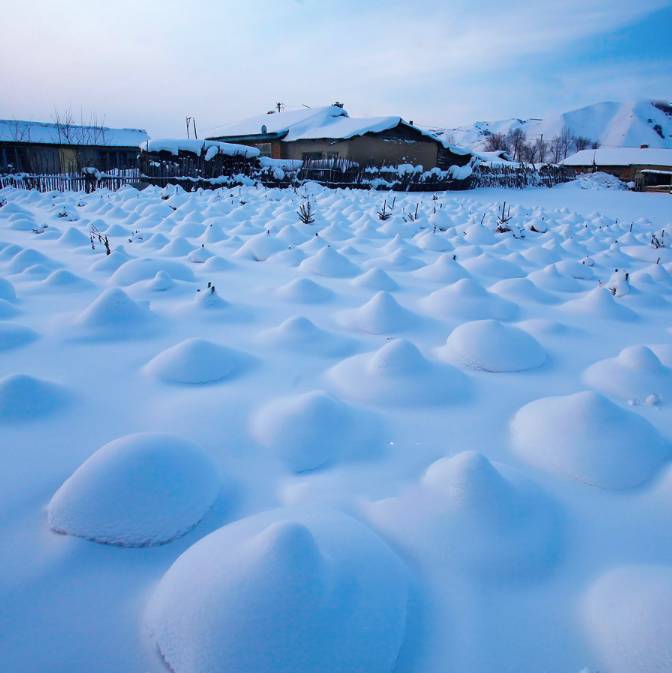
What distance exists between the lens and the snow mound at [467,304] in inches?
107

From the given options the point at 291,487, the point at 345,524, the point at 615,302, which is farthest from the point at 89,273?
the point at 615,302

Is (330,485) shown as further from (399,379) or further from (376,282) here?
(376,282)

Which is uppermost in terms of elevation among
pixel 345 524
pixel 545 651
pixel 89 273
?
pixel 89 273

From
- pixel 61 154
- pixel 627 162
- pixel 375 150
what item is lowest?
pixel 375 150

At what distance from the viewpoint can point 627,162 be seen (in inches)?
1372

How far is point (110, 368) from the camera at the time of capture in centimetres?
190

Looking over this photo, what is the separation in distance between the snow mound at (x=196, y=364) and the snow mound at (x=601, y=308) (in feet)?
6.91

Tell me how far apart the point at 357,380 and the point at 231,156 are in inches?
551

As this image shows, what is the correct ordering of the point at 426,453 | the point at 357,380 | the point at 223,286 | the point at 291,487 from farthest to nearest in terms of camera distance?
the point at 223,286, the point at 357,380, the point at 426,453, the point at 291,487

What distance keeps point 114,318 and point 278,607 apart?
185cm

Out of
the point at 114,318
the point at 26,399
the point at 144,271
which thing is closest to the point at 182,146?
the point at 144,271

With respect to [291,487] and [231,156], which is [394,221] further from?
[231,156]

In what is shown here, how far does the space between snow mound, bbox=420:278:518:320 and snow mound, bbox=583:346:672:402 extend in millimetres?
784

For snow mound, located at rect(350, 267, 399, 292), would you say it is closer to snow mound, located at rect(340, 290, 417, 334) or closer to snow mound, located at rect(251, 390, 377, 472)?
snow mound, located at rect(340, 290, 417, 334)
